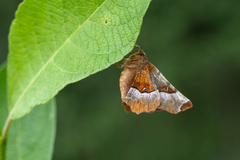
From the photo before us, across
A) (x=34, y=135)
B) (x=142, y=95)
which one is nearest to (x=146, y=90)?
(x=142, y=95)

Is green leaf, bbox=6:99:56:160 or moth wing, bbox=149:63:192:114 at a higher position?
moth wing, bbox=149:63:192:114

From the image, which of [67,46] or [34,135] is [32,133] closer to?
[34,135]

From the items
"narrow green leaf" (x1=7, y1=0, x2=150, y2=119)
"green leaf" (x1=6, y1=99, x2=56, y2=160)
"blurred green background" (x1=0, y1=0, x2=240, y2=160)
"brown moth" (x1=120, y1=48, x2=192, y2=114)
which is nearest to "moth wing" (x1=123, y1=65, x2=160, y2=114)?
"brown moth" (x1=120, y1=48, x2=192, y2=114)

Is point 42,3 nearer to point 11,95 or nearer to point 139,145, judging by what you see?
point 11,95

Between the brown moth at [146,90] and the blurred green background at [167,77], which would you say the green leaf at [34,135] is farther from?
the blurred green background at [167,77]

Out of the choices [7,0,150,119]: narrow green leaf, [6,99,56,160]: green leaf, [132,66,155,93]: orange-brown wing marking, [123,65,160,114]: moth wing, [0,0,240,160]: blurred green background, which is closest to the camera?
[7,0,150,119]: narrow green leaf

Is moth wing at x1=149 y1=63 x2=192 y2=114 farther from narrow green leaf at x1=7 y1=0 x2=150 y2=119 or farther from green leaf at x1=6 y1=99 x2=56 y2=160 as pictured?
narrow green leaf at x1=7 y1=0 x2=150 y2=119
